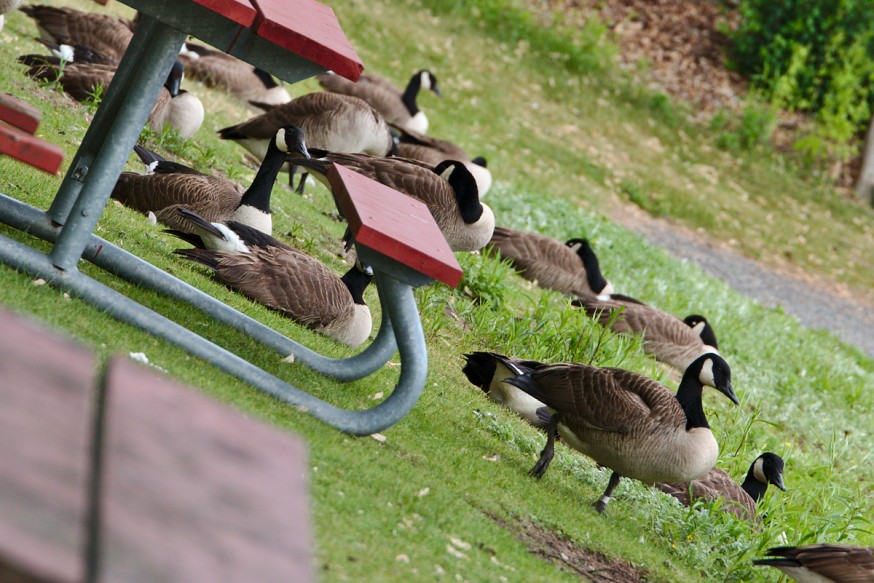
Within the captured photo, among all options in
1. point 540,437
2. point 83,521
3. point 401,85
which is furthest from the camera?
point 401,85

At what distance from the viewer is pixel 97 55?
393 inches

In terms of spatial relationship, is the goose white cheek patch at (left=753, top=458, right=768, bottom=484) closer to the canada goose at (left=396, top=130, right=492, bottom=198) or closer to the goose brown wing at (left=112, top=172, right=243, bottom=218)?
the goose brown wing at (left=112, top=172, right=243, bottom=218)

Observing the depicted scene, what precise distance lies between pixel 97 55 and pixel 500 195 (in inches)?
268

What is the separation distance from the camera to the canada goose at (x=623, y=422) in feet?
20.5

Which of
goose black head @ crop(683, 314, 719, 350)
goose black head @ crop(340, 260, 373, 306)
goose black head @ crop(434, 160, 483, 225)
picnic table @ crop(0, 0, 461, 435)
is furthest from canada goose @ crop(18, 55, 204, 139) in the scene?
goose black head @ crop(683, 314, 719, 350)

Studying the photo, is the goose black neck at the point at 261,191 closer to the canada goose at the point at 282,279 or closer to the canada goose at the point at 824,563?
the canada goose at the point at 282,279

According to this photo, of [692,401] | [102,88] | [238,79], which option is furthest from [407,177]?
[238,79]

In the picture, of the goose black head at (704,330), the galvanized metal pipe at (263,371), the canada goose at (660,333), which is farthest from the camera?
the goose black head at (704,330)

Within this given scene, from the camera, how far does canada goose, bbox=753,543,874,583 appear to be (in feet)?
19.7

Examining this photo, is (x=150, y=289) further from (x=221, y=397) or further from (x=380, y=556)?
(x=380, y=556)

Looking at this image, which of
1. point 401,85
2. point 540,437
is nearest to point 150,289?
point 540,437

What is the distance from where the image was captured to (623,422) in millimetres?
6250

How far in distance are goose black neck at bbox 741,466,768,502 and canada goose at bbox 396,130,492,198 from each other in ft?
18.2

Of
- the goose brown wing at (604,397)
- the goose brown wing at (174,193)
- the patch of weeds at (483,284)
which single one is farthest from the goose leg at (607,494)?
the goose brown wing at (174,193)
